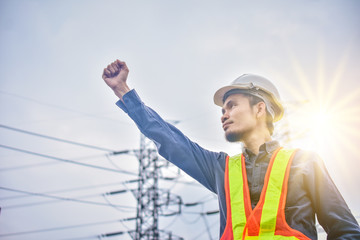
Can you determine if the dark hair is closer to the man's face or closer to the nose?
the man's face

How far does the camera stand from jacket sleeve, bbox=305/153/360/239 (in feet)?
4.93

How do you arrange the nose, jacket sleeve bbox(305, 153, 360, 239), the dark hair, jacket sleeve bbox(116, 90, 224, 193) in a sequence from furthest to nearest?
the dark hair < the nose < jacket sleeve bbox(116, 90, 224, 193) < jacket sleeve bbox(305, 153, 360, 239)

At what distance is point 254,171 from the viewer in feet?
6.42

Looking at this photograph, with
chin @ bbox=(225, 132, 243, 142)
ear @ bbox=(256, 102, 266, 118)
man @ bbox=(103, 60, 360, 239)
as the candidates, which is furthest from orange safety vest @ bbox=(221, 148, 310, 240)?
ear @ bbox=(256, 102, 266, 118)

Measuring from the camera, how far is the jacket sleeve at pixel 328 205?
1502mm

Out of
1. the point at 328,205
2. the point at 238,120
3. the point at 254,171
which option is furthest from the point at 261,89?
the point at 328,205

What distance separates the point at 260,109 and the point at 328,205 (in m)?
1.01

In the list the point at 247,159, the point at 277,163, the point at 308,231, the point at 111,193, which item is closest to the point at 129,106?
the point at 247,159

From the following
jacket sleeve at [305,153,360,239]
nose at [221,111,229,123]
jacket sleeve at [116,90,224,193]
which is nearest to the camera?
→ jacket sleeve at [305,153,360,239]

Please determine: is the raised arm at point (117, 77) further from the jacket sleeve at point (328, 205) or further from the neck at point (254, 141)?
the jacket sleeve at point (328, 205)

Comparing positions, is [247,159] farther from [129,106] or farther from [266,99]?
[129,106]

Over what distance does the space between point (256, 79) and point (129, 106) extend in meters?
1.21

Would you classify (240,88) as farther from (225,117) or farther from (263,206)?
(263,206)

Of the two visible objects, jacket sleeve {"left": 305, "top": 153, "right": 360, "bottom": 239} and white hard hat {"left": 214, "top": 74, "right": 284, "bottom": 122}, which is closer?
jacket sleeve {"left": 305, "top": 153, "right": 360, "bottom": 239}
